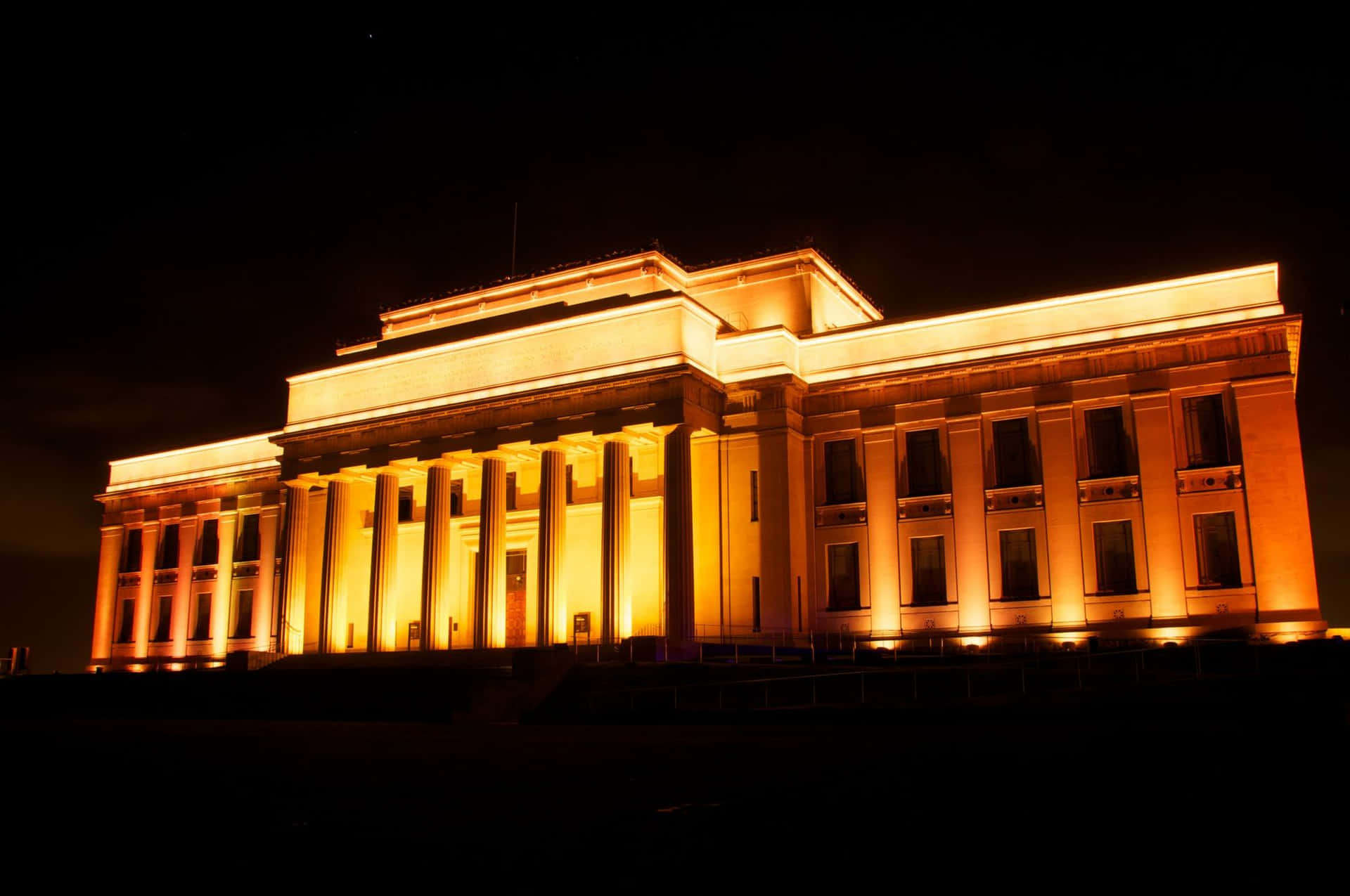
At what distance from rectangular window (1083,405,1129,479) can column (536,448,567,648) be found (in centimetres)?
1686

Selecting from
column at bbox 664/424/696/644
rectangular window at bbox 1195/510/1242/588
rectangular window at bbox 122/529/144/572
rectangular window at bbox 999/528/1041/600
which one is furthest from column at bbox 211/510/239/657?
rectangular window at bbox 1195/510/1242/588

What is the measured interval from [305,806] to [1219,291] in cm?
3140

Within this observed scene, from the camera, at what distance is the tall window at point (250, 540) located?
2048 inches

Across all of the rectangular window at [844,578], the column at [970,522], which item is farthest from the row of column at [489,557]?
the column at [970,522]

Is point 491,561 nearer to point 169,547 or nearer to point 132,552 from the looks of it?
point 169,547

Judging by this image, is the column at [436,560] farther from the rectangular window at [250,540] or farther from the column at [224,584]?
the column at [224,584]

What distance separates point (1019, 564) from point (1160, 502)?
453 centimetres

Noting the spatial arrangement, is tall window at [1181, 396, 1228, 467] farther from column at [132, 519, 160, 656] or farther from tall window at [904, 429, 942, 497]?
column at [132, 519, 160, 656]

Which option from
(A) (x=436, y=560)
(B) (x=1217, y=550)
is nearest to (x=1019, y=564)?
(B) (x=1217, y=550)

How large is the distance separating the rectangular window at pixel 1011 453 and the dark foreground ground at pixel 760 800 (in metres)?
15.9

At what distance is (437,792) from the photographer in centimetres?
1175

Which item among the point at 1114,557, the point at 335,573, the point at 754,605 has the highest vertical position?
the point at 335,573

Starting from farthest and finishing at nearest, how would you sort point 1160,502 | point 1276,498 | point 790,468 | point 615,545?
point 790,468
point 615,545
point 1160,502
point 1276,498

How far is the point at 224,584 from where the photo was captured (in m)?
52.6
